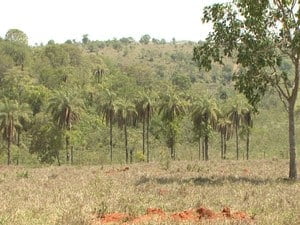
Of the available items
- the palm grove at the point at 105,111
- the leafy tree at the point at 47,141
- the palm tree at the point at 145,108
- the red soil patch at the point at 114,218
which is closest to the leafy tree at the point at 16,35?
the palm grove at the point at 105,111

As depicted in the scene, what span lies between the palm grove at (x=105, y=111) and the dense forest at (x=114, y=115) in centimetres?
18

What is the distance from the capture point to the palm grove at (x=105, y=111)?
6875 cm

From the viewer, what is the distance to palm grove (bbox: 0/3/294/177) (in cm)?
6875

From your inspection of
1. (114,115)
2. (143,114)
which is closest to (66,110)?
(114,115)

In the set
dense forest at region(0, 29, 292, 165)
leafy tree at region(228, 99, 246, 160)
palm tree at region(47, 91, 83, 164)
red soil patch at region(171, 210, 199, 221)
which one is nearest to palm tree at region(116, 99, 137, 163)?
dense forest at region(0, 29, 292, 165)

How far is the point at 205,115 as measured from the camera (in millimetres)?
70438

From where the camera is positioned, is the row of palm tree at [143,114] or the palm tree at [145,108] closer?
the row of palm tree at [143,114]

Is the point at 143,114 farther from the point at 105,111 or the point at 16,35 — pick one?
the point at 16,35

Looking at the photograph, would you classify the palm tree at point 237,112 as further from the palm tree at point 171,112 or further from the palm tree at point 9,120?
the palm tree at point 9,120

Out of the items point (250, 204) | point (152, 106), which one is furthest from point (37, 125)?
point (250, 204)

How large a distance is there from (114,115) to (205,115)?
1395 centimetres

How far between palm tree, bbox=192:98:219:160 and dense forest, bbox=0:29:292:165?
0.48ft

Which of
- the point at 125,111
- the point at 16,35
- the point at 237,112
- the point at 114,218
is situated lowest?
the point at 237,112

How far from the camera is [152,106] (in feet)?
236
